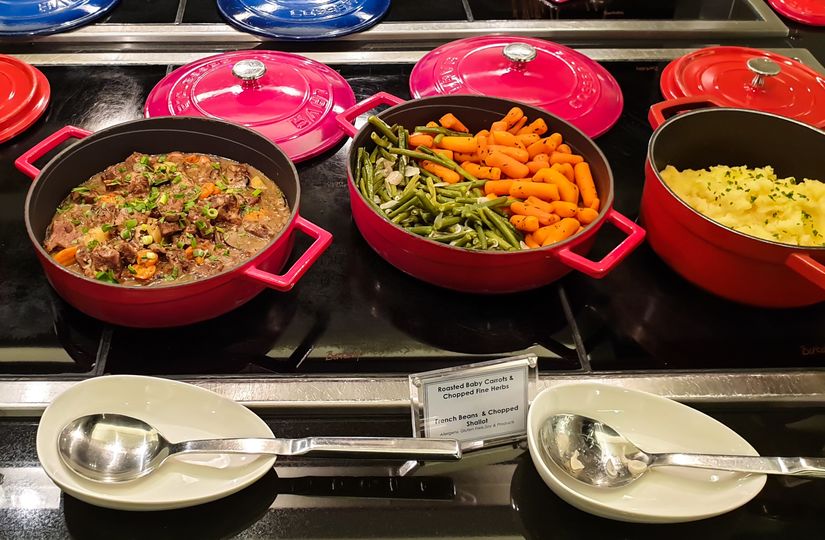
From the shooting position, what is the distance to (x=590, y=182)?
155 centimetres

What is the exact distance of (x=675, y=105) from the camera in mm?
1748

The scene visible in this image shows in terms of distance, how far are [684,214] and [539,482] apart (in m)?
0.62

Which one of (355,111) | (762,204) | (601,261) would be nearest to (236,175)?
(355,111)

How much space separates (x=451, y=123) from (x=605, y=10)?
1.05 meters

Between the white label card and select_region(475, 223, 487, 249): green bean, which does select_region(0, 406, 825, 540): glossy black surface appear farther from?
select_region(475, 223, 487, 249): green bean

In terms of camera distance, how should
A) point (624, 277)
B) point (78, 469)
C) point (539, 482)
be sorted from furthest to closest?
point (624, 277), point (539, 482), point (78, 469)

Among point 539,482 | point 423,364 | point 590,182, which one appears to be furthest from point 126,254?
point 590,182

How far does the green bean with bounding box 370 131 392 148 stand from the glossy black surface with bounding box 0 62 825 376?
0.20 m

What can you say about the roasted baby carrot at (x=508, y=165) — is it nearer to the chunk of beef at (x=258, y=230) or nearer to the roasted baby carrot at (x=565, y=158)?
the roasted baby carrot at (x=565, y=158)

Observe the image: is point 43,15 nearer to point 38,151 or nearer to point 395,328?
point 38,151

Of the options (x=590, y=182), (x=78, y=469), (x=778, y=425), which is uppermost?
(x=590, y=182)

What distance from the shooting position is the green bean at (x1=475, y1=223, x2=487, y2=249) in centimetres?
143

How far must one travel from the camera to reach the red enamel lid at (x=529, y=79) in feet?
6.35

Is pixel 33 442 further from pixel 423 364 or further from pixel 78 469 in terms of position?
pixel 423 364
